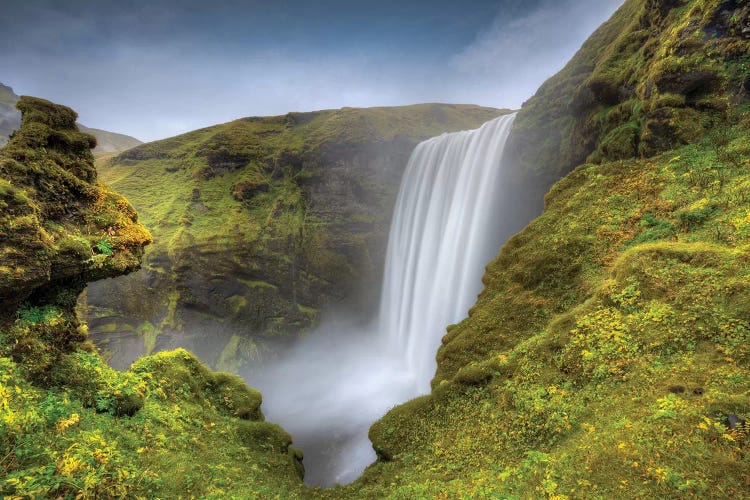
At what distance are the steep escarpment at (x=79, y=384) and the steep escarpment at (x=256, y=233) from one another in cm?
2381

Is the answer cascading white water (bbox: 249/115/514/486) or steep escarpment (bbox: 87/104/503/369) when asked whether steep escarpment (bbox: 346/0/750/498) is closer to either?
cascading white water (bbox: 249/115/514/486)

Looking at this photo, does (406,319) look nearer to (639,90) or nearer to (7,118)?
(639,90)

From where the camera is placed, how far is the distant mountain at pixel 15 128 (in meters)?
91.8

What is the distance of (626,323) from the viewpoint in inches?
259

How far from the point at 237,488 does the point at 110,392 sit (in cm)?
336

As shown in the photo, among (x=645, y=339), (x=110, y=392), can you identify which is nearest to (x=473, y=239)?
(x=645, y=339)

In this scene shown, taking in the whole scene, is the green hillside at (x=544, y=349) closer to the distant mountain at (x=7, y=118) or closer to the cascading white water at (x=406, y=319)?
the cascading white water at (x=406, y=319)

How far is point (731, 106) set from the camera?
930 cm

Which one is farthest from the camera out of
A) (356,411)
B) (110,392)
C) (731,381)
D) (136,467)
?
(356,411)

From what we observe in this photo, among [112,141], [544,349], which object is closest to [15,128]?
[112,141]

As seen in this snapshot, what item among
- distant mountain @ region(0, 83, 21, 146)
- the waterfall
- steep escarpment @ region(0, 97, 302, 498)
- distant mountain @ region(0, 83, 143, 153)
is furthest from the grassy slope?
steep escarpment @ region(0, 97, 302, 498)

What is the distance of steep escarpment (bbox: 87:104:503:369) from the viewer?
31.8 metres

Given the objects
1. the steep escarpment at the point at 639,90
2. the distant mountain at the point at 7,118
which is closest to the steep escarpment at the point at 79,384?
the steep escarpment at the point at 639,90

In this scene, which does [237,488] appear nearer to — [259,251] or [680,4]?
[680,4]
